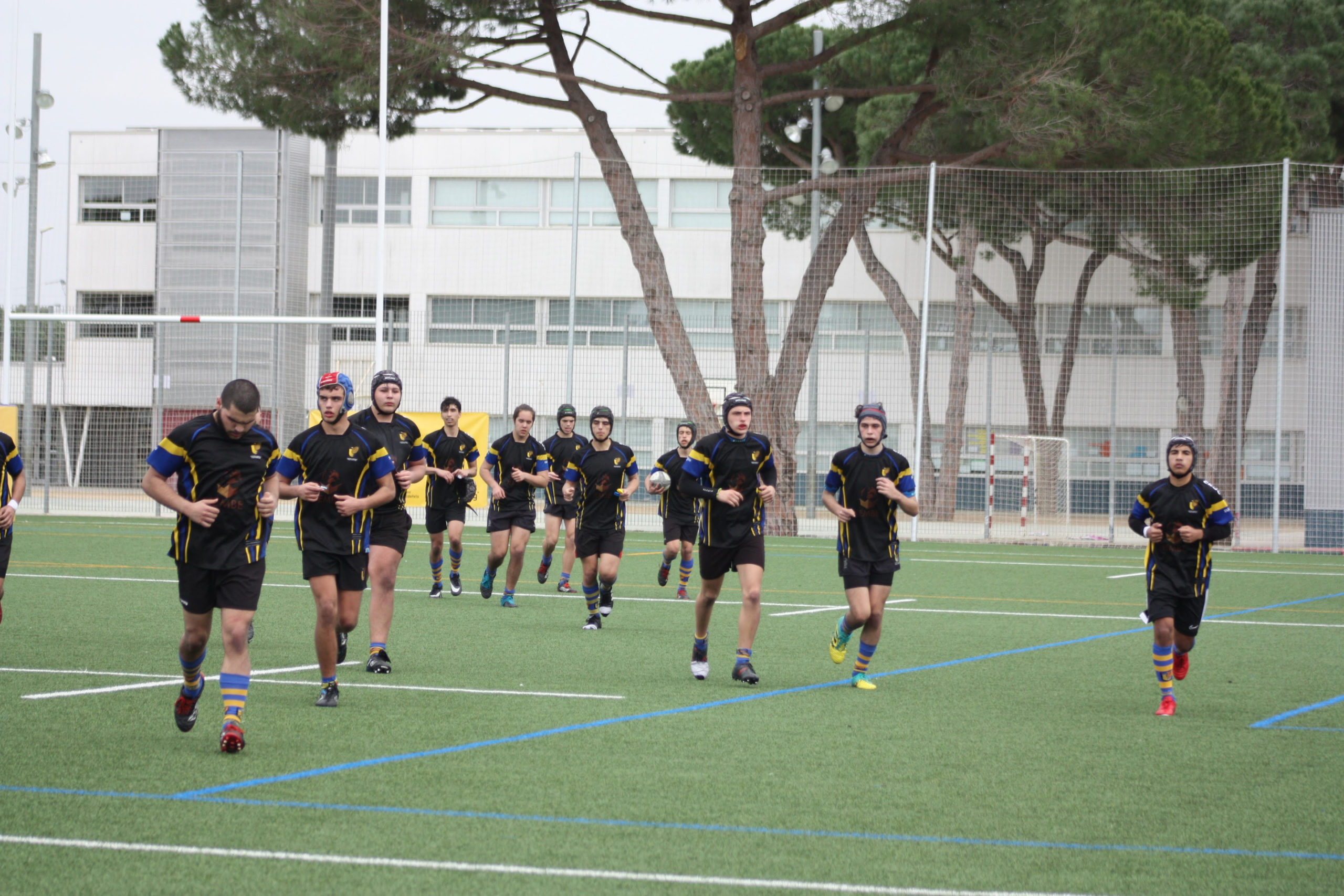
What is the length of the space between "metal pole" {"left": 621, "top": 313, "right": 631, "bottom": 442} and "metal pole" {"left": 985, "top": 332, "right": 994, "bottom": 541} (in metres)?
7.62

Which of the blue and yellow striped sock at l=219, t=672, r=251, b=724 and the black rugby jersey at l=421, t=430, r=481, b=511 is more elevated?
the black rugby jersey at l=421, t=430, r=481, b=511

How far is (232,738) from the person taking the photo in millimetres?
6840

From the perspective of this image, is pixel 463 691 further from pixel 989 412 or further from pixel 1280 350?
pixel 989 412

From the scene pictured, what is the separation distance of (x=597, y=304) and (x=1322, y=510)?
832 inches

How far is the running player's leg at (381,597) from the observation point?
387 inches

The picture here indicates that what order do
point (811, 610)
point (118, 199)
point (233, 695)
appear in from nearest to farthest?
1. point (233, 695)
2. point (811, 610)
3. point (118, 199)

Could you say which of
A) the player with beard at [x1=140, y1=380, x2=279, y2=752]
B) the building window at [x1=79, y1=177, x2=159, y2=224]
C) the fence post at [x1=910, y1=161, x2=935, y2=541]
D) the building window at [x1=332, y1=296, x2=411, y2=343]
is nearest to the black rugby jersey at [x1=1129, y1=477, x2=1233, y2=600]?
the player with beard at [x1=140, y1=380, x2=279, y2=752]

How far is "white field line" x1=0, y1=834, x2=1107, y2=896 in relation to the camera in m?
4.80

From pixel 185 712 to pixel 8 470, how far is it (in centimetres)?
298

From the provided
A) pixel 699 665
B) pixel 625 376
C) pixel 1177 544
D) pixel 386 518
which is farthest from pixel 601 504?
pixel 625 376

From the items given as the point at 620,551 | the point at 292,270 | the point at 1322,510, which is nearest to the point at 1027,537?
the point at 1322,510

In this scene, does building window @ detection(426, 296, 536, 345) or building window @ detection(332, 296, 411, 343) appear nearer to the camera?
building window @ detection(426, 296, 536, 345)

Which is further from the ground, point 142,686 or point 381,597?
point 381,597

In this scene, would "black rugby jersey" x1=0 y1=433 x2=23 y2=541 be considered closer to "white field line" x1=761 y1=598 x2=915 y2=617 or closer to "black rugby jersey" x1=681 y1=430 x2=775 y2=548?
"black rugby jersey" x1=681 y1=430 x2=775 y2=548
